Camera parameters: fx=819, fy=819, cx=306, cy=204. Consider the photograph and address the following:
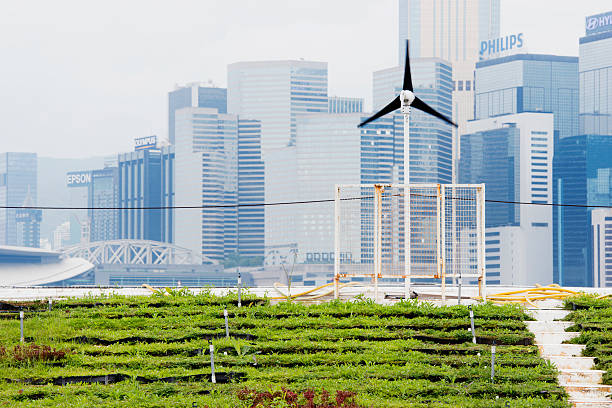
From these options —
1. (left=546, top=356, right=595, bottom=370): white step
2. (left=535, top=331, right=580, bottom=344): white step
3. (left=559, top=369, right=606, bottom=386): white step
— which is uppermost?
(left=535, top=331, right=580, bottom=344): white step

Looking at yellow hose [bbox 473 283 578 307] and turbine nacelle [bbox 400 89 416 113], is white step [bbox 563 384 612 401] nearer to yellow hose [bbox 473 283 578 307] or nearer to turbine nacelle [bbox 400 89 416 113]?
yellow hose [bbox 473 283 578 307]

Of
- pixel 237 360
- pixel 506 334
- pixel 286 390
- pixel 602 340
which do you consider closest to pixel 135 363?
pixel 237 360

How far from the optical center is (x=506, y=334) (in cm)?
1661

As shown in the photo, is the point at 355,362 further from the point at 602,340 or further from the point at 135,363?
the point at 602,340

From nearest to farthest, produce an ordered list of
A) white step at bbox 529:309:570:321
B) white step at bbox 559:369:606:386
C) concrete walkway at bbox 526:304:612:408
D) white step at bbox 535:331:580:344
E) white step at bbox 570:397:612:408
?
white step at bbox 570:397:612:408 → concrete walkway at bbox 526:304:612:408 → white step at bbox 559:369:606:386 → white step at bbox 535:331:580:344 → white step at bbox 529:309:570:321

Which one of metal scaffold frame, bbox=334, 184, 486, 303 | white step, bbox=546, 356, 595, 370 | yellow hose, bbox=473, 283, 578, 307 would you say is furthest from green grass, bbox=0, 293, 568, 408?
yellow hose, bbox=473, 283, 578, 307

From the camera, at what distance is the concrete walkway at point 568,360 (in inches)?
542

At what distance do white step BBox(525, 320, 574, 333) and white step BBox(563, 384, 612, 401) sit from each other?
11.2 ft

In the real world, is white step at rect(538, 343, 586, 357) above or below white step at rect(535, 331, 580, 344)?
below

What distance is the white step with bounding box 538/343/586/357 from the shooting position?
16.0m

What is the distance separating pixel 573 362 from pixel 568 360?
10 cm

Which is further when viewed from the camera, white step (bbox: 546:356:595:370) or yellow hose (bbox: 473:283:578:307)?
yellow hose (bbox: 473:283:578:307)

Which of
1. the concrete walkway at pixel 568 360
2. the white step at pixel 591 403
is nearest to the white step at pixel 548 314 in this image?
the concrete walkway at pixel 568 360

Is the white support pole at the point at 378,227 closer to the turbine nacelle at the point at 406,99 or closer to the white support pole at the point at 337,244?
the white support pole at the point at 337,244
